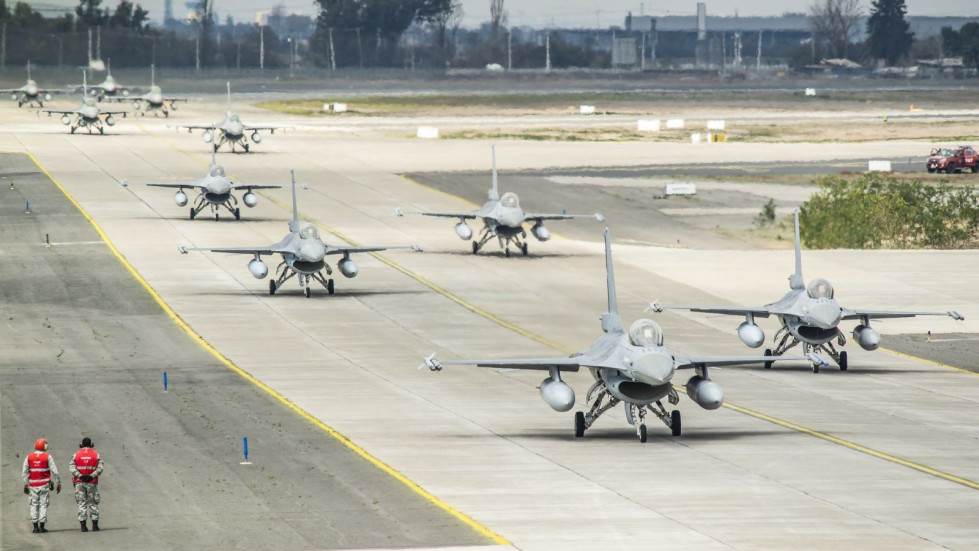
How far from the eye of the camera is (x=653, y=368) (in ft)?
103

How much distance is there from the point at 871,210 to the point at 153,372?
48262mm

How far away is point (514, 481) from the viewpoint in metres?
30.4

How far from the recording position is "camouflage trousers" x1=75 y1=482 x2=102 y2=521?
2639cm

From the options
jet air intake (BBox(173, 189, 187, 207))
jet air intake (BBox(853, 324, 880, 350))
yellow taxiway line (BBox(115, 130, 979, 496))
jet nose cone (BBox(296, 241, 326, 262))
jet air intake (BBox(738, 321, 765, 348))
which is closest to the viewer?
yellow taxiway line (BBox(115, 130, 979, 496))

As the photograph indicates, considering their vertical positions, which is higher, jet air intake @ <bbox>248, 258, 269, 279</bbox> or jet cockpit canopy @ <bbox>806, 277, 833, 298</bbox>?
jet cockpit canopy @ <bbox>806, 277, 833, 298</bbox>

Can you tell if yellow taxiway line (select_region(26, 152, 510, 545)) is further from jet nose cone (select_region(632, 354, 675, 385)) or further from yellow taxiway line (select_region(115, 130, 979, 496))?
jet nose cone (select_region(632, 354, 675, 385))

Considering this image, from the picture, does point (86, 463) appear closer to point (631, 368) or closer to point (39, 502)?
point (39, 502)

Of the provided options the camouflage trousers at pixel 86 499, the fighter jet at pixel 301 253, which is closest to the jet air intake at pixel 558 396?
the camouflage trousers at pixel 86 499

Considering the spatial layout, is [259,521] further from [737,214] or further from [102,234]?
[737,214]

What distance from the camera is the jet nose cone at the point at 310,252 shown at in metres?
55.6

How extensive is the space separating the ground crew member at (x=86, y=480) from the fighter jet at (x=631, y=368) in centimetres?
743

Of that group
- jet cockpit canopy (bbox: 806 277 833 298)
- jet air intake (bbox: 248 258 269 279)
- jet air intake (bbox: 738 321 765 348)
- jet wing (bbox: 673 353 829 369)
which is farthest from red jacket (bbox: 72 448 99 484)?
jet air intake (bbox: 248 258 269 279)

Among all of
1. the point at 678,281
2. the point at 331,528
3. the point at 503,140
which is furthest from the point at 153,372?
the point at 503,140

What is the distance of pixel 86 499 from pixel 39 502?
826mm
